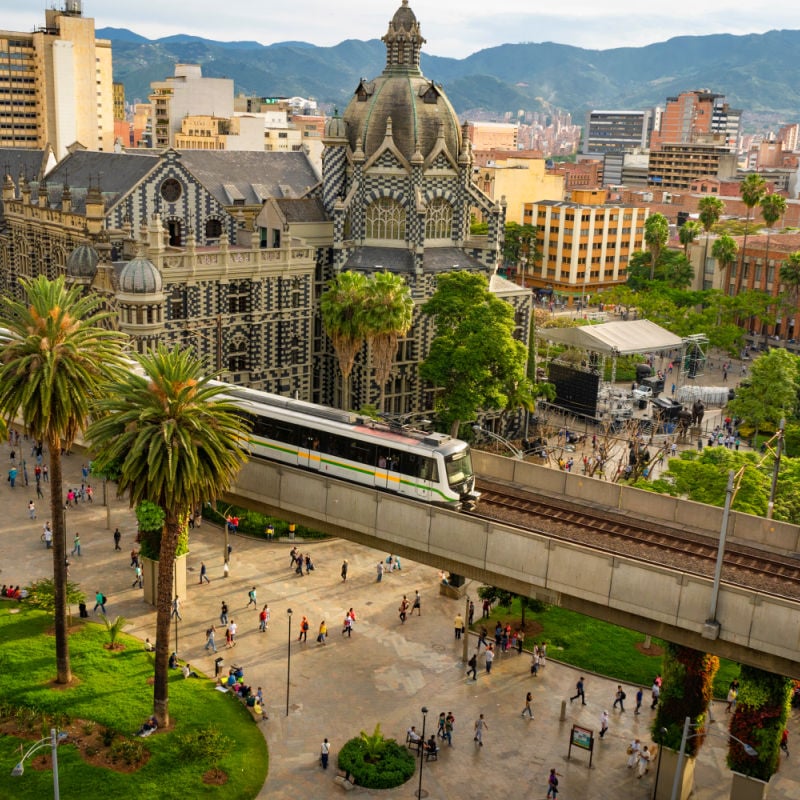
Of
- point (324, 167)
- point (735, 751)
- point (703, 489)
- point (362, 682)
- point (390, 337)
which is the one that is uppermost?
point (324, 167)

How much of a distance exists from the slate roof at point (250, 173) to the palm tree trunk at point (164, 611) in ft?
185

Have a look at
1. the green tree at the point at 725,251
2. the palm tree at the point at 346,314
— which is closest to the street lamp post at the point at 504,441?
the palm tree at the point at 346,314

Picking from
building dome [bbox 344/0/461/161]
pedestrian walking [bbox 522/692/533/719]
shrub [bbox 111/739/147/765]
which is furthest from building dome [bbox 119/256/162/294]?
pedestrian walking [bbox 522/692/533/719]

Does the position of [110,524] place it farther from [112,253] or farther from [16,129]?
[16,129]

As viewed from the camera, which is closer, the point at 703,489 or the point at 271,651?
the point at 271,651

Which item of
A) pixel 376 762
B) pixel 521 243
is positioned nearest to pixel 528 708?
pixel 376 762

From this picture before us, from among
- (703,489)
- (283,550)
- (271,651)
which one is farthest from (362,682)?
(703,489)

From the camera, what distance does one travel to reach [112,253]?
85.7m

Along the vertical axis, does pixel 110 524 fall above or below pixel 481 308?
below

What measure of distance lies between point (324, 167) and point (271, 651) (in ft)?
155

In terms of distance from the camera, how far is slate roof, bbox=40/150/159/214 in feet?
292

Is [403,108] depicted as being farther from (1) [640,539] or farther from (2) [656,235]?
(2) [656,235]

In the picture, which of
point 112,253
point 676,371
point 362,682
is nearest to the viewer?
point 362,682

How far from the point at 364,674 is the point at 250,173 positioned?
63.7m
